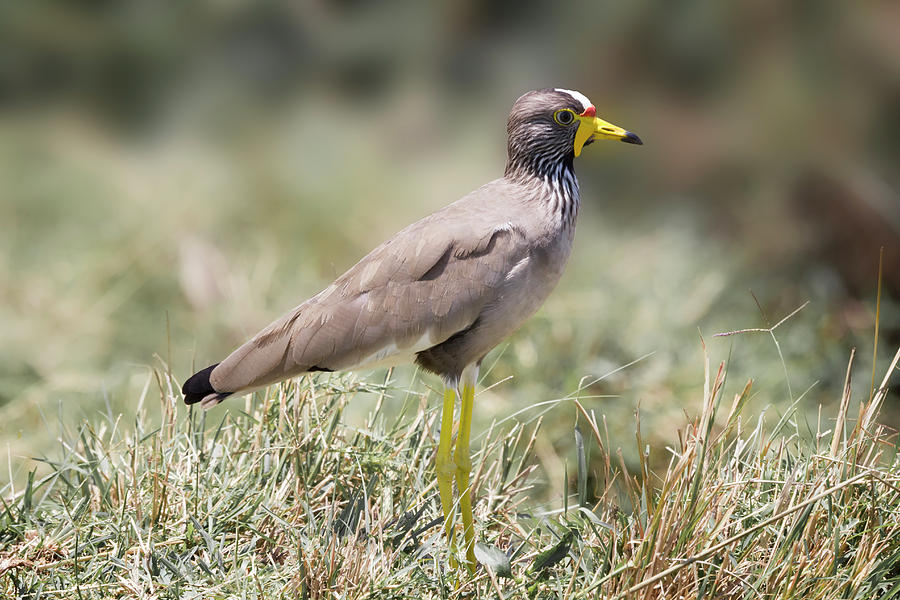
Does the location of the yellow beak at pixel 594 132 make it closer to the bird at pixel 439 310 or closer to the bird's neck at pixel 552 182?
the bird's neck at pixel 552 182

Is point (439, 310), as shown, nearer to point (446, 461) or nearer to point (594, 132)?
point (446, 461)

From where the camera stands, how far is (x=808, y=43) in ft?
24.4

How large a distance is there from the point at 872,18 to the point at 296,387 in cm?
545

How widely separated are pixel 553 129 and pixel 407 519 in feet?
4.13

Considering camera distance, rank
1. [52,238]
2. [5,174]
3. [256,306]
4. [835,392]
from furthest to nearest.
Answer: [5,174] < [52,238] < [256,306] < [835,392]

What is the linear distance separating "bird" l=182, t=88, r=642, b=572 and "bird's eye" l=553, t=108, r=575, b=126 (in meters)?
0.27

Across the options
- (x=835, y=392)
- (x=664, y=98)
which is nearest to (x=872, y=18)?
(x=664, y=98)

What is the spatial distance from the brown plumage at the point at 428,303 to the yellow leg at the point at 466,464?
0.06 meters

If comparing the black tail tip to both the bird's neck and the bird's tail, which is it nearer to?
the bird's tail

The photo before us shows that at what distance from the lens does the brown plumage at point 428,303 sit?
110 inches

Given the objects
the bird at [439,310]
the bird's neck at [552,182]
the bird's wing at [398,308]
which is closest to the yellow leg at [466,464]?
the bird at [439,310]

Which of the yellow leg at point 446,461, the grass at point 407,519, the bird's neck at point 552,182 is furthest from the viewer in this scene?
the bird's neck at point 552,182

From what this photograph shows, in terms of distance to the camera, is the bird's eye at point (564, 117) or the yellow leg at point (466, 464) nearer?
the yellow leg at point (466, 464)

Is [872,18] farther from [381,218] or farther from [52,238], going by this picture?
[52,238]
